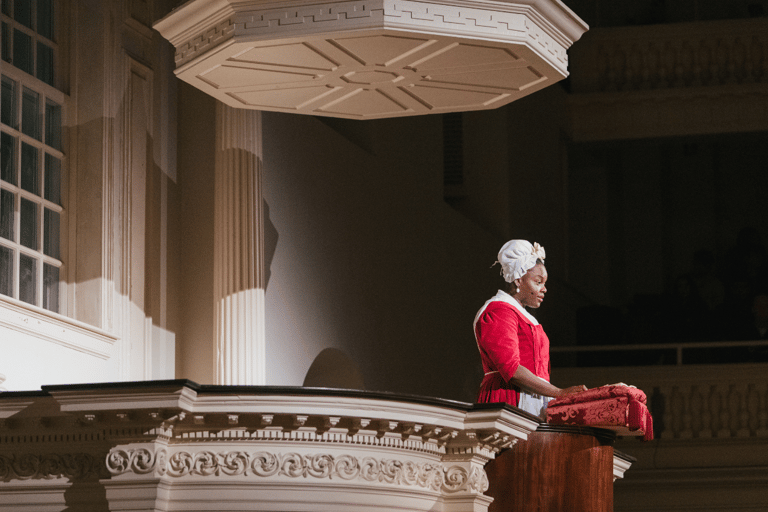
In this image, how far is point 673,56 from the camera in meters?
15.7

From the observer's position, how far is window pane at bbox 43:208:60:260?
7.80 metres

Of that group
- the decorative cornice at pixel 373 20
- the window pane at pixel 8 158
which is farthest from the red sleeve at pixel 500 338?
the window pane at pixel 8 158

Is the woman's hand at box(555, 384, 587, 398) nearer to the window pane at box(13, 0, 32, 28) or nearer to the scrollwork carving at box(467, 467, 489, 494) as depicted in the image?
the scrollwork carving at box(467, 467, 489, 494)

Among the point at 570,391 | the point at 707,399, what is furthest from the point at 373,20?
the point at 707,399

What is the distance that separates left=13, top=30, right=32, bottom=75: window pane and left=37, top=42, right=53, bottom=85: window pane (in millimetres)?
115

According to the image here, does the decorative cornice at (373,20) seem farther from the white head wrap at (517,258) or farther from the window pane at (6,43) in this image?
the window pane at (6,43)

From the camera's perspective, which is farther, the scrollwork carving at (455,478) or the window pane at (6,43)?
the window pane at (6,43)

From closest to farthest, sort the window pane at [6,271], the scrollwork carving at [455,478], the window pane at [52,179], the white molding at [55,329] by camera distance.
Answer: the scrollwork carving at [455,478]
the white molding at [55,329]
the window pane at [6,271]
the window pane at [52,179]

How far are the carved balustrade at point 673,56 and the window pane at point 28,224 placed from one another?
31.4 feet

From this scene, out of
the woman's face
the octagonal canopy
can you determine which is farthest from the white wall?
the woman's face

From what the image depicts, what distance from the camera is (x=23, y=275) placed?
7.53 metres

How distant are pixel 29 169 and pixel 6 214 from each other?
39 centimetres

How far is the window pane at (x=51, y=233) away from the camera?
7.80 meters

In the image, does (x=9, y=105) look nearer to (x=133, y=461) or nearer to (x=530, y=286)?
(x=530, y=286)
